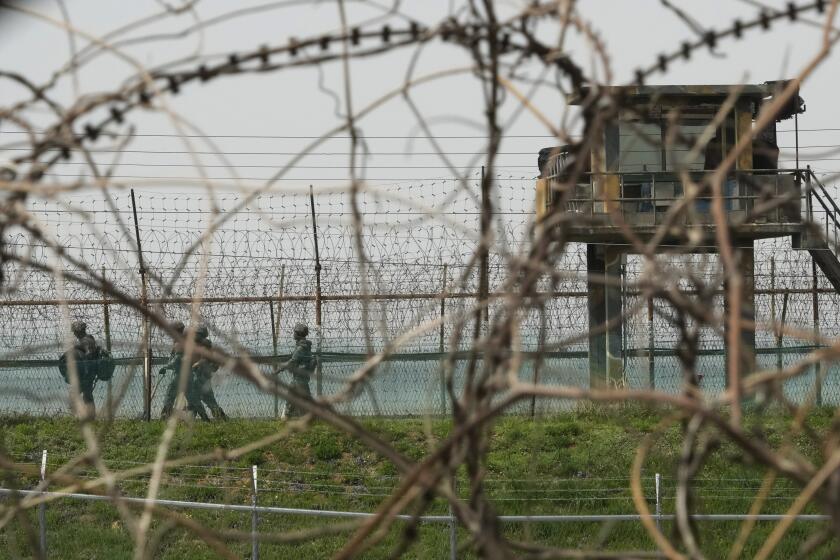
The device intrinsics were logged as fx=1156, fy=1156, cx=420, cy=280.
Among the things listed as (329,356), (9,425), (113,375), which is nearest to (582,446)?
(329,356)

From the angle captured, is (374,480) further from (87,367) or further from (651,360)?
(651,360)

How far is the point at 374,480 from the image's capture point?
11.8 metres

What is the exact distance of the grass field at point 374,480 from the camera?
10242 mm

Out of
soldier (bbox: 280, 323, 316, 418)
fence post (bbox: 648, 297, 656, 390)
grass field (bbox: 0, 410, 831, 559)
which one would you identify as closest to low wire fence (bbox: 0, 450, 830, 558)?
grass field (bbox: 0, 410, 831, 559)

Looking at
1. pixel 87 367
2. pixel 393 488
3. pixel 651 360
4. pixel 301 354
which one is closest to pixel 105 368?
pixel 87 367

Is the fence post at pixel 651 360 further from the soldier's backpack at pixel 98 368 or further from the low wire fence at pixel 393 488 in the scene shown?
the soldier's backpack at pixel 98 368

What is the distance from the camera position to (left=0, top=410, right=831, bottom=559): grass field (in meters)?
10.2

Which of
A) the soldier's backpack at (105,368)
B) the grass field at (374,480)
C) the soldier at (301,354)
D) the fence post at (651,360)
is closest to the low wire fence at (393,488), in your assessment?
the grass field at (374,480)

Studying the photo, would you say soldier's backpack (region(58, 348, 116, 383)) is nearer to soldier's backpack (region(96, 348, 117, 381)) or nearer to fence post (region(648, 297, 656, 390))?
soldier's backpack (region(96, 348, 117, 381))

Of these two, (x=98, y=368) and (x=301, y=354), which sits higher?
(x=301, y=354)

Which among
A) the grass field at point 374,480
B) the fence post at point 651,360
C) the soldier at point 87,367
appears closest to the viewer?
the grass field at point 374,480

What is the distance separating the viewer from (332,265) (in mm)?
15352

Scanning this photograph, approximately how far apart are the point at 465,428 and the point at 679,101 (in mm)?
11964

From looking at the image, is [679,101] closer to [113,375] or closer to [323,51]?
[113,375]
